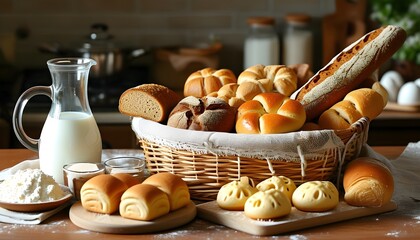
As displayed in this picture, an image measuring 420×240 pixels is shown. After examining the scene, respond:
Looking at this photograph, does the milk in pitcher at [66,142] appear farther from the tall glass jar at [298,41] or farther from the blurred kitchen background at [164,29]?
the tall glass jar at [298,41]

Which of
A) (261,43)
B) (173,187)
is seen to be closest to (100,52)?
(261,43)

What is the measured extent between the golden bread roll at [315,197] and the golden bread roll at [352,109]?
0.18 meters

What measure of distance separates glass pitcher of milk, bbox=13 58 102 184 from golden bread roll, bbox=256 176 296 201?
37 cm

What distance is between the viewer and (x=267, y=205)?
1393 millimetres

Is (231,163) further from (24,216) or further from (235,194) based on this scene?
(24,216)

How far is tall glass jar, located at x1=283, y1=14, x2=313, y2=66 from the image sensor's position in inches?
131

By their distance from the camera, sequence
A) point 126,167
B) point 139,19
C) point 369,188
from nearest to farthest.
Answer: point 369,188 < point 126,167 < point 139,19

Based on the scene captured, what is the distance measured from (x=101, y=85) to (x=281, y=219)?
1.80 m

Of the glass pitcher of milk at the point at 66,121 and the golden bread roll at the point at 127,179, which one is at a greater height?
the glass pitcher of milk at the point at 66,121

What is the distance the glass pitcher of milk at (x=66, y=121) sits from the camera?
5.30 ft

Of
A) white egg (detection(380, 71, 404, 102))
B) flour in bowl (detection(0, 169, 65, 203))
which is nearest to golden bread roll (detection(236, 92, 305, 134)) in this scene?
flour in bowl (detection(0, 169, 65, 203))

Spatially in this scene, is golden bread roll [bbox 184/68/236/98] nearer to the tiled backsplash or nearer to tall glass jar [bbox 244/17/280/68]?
tall glass jar [bbox 244/17/280/68]

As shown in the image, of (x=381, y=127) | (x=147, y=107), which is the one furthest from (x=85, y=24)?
(x=147, y=107)

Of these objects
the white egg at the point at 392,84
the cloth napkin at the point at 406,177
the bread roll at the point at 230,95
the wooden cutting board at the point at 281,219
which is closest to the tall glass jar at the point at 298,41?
the white egg at the point at 392,84
